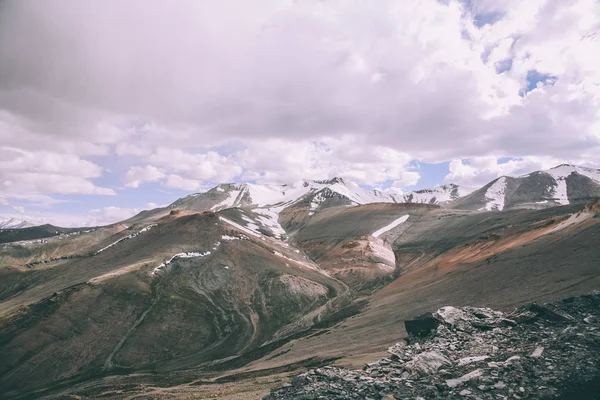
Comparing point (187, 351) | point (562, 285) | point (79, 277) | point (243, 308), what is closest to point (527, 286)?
point (562, 285)

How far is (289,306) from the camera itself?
13912 cm

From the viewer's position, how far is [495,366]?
98.1 ft

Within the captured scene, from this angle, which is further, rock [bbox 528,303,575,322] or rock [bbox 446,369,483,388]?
rock [bbox 528,303,575,322]

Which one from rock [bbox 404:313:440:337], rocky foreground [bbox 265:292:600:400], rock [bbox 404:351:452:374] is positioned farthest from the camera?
rock [bbox 404:313:440:337]

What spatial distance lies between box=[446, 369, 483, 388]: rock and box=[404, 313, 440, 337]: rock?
18.8 meters

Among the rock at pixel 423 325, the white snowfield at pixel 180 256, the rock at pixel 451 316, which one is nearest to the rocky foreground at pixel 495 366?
the rock at pixel 451 316

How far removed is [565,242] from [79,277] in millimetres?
159628

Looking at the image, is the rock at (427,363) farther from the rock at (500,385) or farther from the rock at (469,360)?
the rock at (500,385)

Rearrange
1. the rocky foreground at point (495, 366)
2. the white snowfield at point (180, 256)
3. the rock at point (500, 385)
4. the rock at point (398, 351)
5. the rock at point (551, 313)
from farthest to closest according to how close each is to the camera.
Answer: the white snowfield at point (180, 256) < the rock at point (398, 351) < the rock at point (551, 313) < the rocky foreground at point (495, 366) < the rock at point (500, 385)

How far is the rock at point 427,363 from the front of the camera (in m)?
32.4

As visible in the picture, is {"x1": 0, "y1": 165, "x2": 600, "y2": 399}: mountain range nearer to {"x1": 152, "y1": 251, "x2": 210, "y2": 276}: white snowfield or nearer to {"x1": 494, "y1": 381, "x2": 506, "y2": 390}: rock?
{"x1": 152, "y1": 251, "x2": 210, "y2": 276}: white snowfield

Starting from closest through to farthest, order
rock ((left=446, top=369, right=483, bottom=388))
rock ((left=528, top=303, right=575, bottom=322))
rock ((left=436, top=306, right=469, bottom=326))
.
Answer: rock ((left=446, top=369, right=483, bottom=388)) → rock ((left=528, top=303, right=575, bottom=322)) → rock ((left=436, top=306, right=469, bottom=326))

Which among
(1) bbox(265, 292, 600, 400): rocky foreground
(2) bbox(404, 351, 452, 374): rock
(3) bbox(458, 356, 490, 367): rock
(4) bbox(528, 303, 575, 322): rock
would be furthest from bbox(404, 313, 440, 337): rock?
(3) bbox(458, 356, 490, 367): rock

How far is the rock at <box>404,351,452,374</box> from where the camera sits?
3241 centimetres
